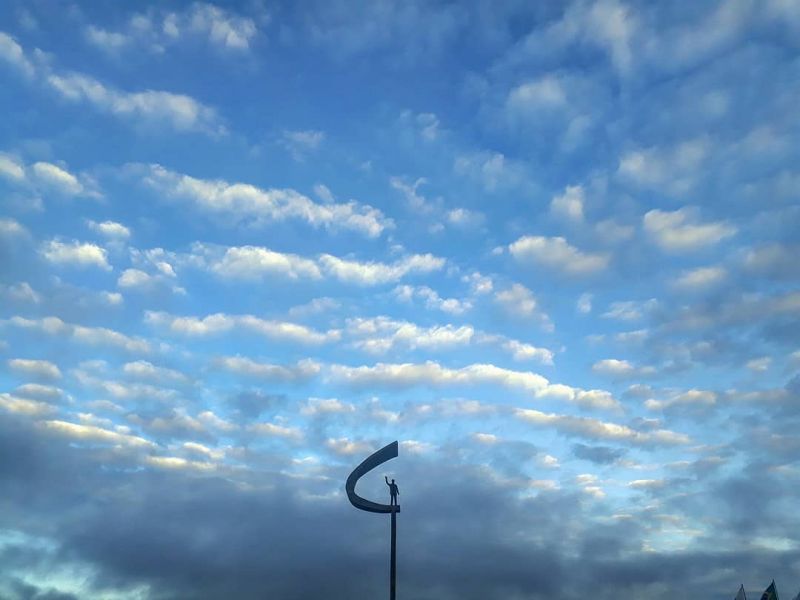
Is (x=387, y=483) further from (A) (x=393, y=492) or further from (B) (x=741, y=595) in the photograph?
(B) (x=741, y=595)

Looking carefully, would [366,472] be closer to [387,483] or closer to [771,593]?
[387,483]

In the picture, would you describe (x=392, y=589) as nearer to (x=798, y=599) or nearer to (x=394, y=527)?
(x=394, y=527)

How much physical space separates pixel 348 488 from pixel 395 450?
3.98 meters

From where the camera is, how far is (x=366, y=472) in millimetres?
38250

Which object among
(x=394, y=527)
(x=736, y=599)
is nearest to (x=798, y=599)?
(x=736, y=599)

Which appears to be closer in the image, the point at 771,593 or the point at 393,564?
the point at 393,564

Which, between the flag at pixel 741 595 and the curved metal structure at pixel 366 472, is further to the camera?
the flag at pixel 741 595

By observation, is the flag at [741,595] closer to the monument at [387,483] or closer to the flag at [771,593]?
the flag at [771,593]

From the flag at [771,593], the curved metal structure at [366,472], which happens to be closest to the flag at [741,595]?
the flag at [771,593]

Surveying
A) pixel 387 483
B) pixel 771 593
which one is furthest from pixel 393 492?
pixel 771 593

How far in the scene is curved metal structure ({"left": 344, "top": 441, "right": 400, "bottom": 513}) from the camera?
36938mm

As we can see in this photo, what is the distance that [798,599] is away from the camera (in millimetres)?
75125

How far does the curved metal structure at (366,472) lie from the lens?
121 feet

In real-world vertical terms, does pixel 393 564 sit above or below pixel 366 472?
below
